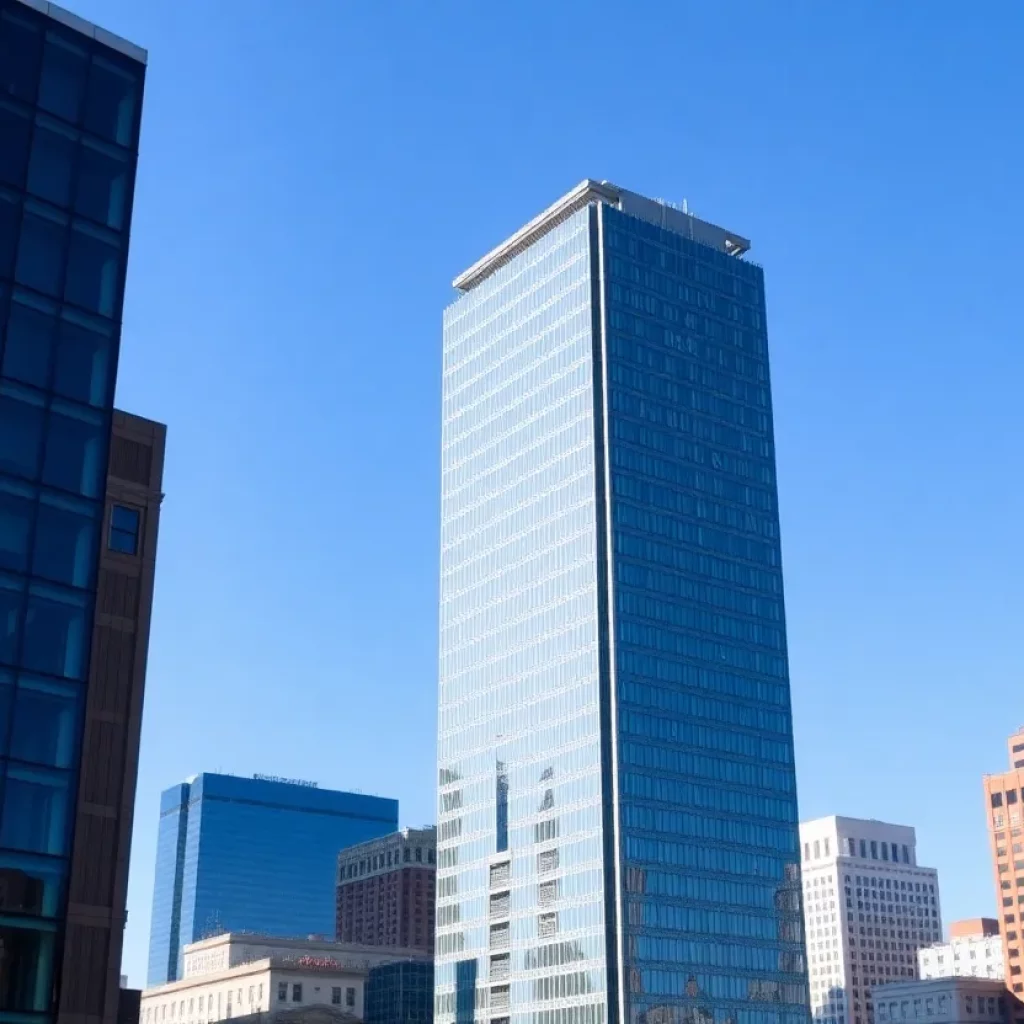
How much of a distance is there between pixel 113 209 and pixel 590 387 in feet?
478

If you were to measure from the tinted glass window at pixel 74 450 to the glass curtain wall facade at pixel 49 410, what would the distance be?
0.05m

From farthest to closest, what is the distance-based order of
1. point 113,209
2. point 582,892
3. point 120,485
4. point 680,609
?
point 680,609 < point 582,892 < point 120,485 < point 113,209

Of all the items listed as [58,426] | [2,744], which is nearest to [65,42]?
[58,426]

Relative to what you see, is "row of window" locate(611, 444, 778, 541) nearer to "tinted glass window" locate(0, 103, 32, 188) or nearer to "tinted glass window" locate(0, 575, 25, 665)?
"tinted glass window" locate(0, 103, 32, 188)

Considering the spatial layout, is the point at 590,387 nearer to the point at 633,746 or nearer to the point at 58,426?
the point at 633,746

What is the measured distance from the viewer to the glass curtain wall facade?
46.6m

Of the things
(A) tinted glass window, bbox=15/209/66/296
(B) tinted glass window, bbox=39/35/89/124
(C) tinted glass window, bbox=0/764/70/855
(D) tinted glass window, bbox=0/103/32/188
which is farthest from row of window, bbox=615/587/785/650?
(C) tinted glass window, bbox=0/764/70/855

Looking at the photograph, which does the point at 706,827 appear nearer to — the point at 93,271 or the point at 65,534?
the point at 93,271

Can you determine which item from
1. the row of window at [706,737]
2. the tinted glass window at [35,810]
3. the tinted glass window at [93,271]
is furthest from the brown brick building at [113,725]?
the row of window at [706,737]

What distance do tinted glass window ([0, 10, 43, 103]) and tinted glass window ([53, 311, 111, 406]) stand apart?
8212mm

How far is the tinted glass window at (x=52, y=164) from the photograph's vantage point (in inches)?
2088

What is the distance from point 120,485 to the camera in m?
60.0

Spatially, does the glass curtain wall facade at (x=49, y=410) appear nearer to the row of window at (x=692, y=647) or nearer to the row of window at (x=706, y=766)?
the row of window at (x=706, y=766)

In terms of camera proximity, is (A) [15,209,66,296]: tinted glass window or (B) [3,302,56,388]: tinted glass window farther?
(A) [15,209,66,296]: tinted glass window
